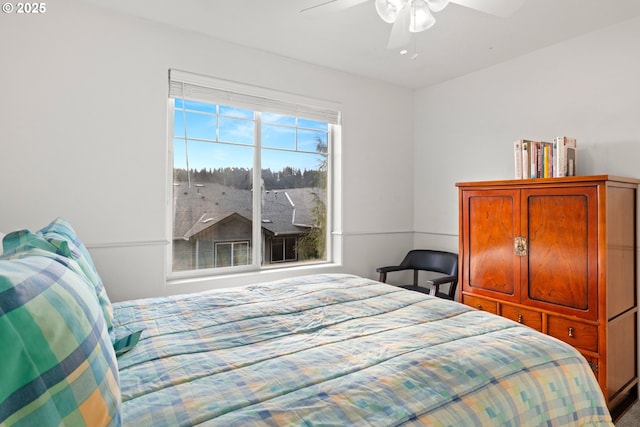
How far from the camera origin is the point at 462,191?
3.02 m

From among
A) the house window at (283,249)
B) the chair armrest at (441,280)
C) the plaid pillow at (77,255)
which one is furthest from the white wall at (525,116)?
the plaid pillow at (77,255)

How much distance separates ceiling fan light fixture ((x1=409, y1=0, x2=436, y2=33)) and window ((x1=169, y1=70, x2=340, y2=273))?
4.97ft

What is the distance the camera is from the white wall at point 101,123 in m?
2.25

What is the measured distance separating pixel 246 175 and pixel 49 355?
2783mm

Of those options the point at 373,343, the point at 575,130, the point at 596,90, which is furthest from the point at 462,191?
the point at 373,343

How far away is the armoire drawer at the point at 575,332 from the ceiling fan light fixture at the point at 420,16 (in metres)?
2.03

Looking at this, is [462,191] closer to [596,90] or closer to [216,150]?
[596,90]

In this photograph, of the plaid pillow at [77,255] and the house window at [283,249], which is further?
the house window at [283,249]

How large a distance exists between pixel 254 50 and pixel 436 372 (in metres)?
2.91

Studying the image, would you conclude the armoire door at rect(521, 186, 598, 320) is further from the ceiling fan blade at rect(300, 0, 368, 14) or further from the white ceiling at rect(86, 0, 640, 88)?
the ceiling fan blade at rect(300, 0, 368, 14)

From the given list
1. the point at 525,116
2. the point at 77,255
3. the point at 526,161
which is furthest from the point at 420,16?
the point at 77,255

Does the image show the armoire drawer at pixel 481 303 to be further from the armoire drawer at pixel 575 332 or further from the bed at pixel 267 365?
the bed at pixel 267 365

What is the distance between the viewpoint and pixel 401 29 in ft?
7.02

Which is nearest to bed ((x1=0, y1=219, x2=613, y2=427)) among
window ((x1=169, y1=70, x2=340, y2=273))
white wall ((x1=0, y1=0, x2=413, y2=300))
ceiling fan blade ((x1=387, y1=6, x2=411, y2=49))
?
white wall ((x1=0, y1=0, x2=413, y2=300))
